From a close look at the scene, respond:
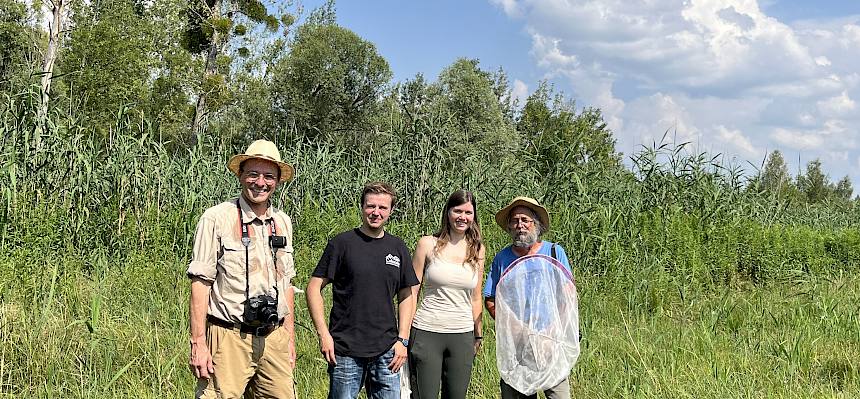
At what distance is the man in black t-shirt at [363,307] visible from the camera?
3330 mm

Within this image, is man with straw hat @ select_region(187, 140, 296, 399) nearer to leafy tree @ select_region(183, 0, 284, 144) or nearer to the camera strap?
the camera strap

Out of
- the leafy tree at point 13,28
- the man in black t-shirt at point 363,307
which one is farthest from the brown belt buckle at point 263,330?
the leafy tree at point 13,28

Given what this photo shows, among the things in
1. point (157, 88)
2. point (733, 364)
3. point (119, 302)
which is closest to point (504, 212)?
point (733, 364)

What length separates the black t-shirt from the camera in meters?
3.34

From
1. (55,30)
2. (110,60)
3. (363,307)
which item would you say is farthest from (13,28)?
(363,307)

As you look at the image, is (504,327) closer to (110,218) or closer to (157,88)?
(110,218)

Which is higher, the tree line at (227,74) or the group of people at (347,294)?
the tree line at (227,74)

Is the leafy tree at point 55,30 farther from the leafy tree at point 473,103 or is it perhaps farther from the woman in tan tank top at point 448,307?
the woman in tan tank top at point 448,307

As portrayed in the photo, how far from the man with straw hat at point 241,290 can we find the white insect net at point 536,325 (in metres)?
1.16

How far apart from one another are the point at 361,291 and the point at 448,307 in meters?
0.53

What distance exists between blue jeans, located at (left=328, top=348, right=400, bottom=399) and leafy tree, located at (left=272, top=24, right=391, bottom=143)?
23.4 metres

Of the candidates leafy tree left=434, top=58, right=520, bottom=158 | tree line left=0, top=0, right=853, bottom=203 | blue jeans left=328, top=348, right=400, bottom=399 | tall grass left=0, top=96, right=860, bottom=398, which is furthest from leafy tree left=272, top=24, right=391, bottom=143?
blue jeans left=328, top=348, right=400, bottom=399

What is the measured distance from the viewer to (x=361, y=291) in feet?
11.0

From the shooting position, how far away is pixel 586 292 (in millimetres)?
6461
